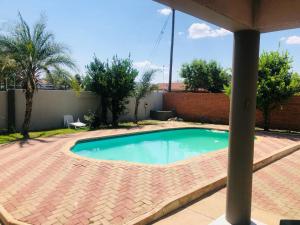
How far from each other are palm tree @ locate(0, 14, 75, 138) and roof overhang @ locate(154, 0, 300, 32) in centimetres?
1166

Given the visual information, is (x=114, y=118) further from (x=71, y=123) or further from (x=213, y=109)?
(x=213, y=109)

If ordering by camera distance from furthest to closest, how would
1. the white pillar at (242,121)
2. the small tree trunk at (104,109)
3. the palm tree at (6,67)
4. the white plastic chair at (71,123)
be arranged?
the small tree trunk at (104,109) → the white plastic chair at (71,123) → the palm tree at (6,67) → the white pillar at (242,121)

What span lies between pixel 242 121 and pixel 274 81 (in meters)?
13.2

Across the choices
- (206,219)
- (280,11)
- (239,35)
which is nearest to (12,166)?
(206,219)

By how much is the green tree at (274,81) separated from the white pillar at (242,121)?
1289cm

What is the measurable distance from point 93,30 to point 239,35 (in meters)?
15.3

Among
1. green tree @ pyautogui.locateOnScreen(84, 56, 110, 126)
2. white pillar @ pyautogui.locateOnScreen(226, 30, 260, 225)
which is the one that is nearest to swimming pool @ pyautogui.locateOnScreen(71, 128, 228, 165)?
green tree @ pyautogui.locateOnScreen(84, 56, 110, 126)

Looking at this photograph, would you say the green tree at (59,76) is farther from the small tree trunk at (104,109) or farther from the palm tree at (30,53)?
the small tree trunk at (104,109)

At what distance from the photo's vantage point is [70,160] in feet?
28.6

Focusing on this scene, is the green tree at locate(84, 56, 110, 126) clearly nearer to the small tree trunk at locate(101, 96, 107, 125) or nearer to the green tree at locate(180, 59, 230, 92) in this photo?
the small tree trunk at locate(101, 96, 107, 125)

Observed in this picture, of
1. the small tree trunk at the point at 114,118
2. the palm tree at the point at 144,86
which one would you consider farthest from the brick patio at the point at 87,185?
the palm tree at the point at 144,86

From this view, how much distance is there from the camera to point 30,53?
1321 cm

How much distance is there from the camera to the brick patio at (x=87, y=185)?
5.01 m

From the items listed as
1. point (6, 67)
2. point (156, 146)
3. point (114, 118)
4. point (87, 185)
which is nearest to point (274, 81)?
point (156, 146)
